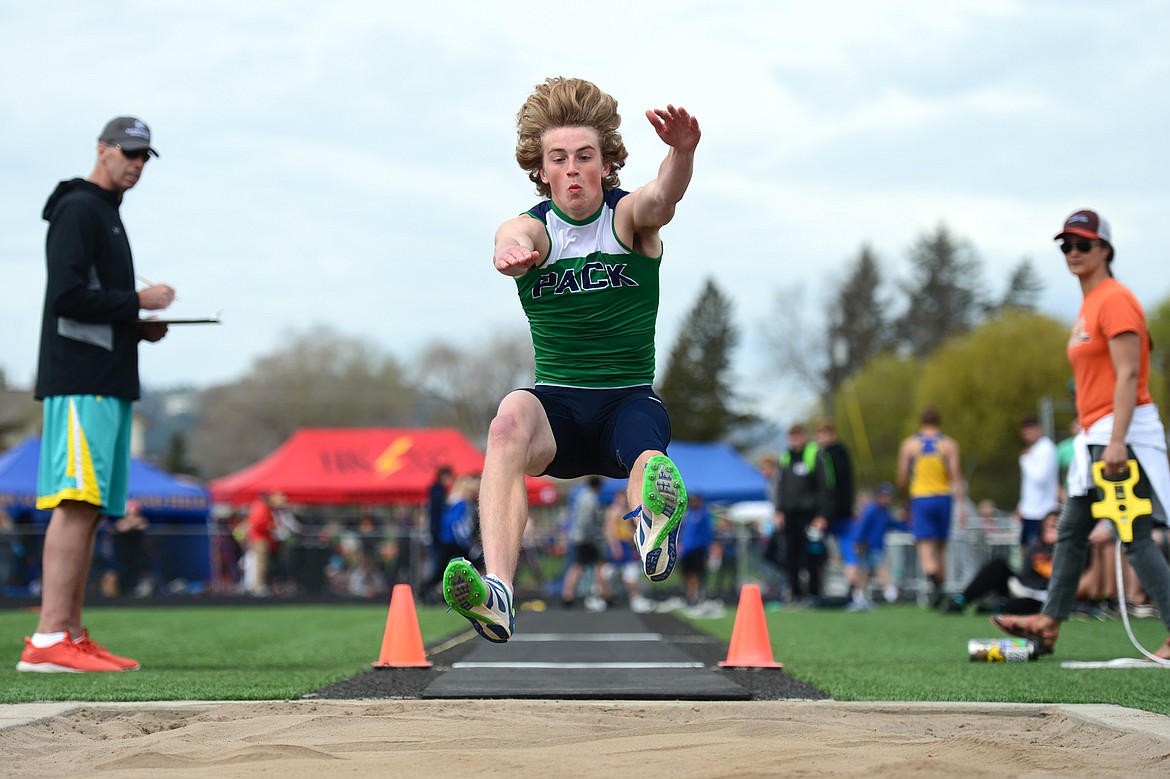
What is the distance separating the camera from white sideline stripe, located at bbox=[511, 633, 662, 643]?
31.7ft

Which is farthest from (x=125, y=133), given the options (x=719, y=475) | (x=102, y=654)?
(x=719, y=475)

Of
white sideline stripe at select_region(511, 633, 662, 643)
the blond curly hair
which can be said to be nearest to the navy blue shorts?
the blond curly hair

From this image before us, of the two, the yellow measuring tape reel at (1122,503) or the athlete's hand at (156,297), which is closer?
the yellow measuring tape reel at (1122,503)

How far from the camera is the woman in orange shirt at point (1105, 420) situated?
20.3 ft

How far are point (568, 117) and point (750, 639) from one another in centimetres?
311

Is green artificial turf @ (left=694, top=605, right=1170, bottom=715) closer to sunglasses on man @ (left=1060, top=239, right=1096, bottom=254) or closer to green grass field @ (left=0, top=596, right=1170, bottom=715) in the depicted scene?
green grass field @ (left=0, top=596, right=1170, bottom=715)

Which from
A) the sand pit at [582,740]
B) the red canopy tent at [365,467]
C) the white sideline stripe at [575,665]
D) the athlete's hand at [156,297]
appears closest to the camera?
the sand pit at [582,740]

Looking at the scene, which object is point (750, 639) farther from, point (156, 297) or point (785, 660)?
point (156, 297)

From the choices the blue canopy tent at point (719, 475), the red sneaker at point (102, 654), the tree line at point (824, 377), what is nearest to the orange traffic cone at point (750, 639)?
the red sneaker at point (102, 654)

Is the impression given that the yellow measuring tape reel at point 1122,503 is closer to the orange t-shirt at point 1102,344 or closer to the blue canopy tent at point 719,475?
the orange t-shirt at point 1102,344

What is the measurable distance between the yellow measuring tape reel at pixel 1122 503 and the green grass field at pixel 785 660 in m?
0.72

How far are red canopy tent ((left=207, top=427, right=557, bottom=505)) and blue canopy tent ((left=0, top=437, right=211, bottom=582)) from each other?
7.68 feet

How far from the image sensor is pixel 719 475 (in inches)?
1382

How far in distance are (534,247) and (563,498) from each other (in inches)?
2370
